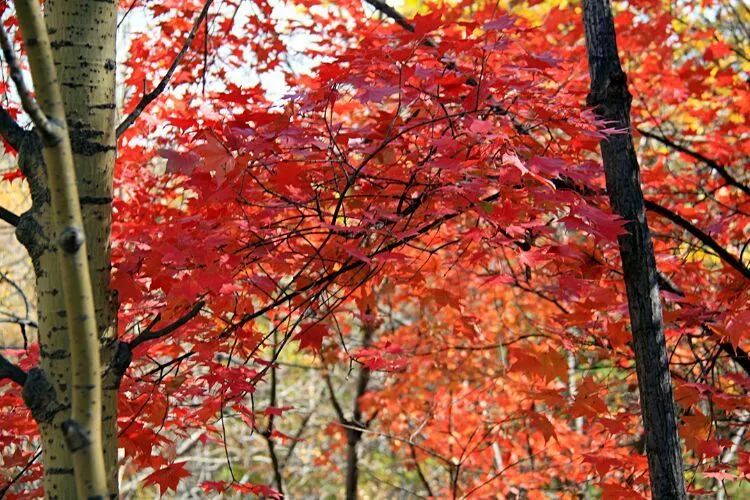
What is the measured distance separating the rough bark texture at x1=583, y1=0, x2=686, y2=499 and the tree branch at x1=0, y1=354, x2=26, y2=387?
199 centimetres

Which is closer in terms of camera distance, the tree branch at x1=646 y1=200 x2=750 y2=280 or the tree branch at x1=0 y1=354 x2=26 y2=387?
the tree branch at x1=0 y1=354 x2=26 y2=387

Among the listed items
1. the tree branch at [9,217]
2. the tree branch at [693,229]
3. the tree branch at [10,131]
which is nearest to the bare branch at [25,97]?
the tree branch at [10,131]

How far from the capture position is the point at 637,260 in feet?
8.61

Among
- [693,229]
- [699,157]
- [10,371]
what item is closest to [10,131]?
[10,371]

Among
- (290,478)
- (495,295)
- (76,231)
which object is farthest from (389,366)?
(290,478)

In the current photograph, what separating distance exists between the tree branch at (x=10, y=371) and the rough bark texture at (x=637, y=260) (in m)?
1.99

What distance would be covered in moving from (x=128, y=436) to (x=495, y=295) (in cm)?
403

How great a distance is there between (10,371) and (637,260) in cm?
205

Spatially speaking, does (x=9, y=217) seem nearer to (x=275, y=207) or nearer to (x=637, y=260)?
(x=275, y=207)

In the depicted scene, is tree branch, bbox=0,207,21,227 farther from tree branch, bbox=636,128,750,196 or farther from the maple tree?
tree branch, bbox=636,128,750,196

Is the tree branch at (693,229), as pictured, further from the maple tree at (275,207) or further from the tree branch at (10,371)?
the tree branch at (10,371)

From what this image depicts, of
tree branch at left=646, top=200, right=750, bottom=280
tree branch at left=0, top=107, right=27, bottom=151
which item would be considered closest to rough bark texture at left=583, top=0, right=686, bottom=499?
tree branch at left=646, top=200, right=750, bottom=280

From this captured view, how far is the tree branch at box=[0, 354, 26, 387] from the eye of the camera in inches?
64.8

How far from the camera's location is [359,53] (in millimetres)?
2217
